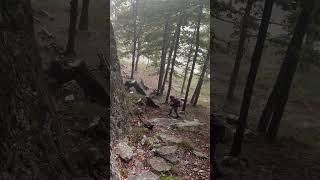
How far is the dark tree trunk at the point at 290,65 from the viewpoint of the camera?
17.3 meters

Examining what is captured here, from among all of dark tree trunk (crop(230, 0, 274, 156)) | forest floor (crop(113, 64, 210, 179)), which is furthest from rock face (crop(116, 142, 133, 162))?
dark tree trunk (crop(230, 0, 274, 156))

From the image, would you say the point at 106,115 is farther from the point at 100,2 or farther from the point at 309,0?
the point at 100,2

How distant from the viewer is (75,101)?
15461mm

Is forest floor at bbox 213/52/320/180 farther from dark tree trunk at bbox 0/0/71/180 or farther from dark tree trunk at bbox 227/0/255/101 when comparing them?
dark tree trunk at bbox 0/0/71/180

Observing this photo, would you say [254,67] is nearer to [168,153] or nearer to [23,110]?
[168,153]

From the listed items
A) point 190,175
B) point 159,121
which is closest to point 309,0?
point 190,175

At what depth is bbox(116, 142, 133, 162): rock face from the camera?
575 inches

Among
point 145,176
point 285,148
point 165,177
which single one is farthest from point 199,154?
point 285,148

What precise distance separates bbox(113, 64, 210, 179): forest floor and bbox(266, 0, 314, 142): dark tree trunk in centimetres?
379

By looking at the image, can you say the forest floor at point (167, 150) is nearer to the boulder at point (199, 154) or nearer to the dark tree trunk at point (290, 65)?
the boulder at point (199, 154)

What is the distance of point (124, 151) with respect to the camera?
15.1 meters

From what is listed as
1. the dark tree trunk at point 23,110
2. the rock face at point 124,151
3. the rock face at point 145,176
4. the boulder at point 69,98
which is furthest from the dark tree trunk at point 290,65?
the dark tree trunk at point 23,110

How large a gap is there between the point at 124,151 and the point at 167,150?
3.03 m

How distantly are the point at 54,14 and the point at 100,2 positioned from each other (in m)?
6.91
